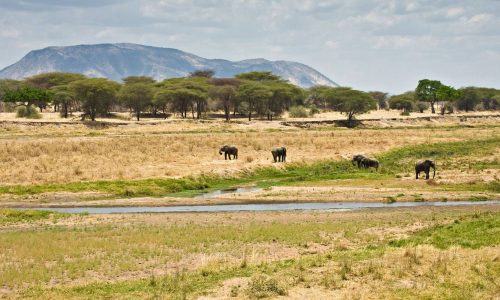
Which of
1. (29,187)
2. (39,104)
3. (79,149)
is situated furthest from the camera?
(39,104)

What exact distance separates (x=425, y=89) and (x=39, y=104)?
90.1 metres

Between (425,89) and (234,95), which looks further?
(425,89)

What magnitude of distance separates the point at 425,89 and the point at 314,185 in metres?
115

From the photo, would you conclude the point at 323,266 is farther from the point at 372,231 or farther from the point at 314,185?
the point at 314,185

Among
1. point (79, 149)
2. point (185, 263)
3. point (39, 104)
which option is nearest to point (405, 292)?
point (185, 263)

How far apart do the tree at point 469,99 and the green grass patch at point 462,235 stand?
443ft

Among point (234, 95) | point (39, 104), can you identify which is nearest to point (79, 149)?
point (234, 95)

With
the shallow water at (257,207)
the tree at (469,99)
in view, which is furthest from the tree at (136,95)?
the tree at (469,99)

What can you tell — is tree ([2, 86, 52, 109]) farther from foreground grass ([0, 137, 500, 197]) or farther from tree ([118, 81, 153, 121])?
foreground grass ([0, 137, 500, 197])

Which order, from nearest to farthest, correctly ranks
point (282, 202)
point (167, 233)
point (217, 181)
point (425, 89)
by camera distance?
1. point (167, 233)
2. point (282, 202)
3. point (217, 181)
4. point (425, 89)

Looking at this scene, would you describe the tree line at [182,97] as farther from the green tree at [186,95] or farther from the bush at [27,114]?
the bush at [27,114]

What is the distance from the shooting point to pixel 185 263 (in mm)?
21094

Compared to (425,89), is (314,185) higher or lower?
lower

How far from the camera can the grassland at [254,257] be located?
17.0 meters
